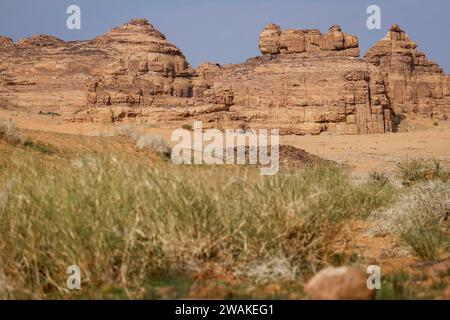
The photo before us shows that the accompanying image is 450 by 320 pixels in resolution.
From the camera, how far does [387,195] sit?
10.8m

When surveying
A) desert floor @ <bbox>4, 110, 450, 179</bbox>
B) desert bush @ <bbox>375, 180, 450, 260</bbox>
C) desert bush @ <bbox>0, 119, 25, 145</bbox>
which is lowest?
desert bush @ <bbox>375, 180, 450, 260</bbox>

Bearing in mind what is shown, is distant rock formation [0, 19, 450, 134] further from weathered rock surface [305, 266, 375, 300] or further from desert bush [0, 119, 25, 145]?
weathered rock surface [305, 266, 375, 300]

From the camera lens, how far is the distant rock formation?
1927 inches

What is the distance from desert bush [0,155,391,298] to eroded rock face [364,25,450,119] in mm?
85416

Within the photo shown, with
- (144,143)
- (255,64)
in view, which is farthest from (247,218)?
(255,64)

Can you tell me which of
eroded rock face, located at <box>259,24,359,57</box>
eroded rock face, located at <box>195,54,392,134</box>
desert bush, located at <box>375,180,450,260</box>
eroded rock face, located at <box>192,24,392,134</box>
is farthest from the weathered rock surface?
eroded rock face, located at <box>259,24,359,57</box>

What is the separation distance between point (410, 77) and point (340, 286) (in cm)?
9340

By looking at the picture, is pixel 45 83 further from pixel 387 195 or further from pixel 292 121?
pixel 387 195

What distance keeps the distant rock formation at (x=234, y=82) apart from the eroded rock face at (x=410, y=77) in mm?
171

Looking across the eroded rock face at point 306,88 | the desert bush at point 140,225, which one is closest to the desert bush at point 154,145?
the desert bush at point 140,225

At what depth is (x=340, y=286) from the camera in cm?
385

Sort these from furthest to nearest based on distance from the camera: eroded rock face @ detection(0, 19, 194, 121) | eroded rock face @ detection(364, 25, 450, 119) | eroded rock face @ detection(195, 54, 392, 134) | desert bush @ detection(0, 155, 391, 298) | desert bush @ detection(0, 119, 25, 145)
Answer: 1. eroded rock face @ detection(364, 25, 450, 119)
2. eroded rock face @ detection(0, 19, 194, 121)
3. eroded rock face @ detection(195, 54, 392, 134)
4. desert bush @ detection(0, 119, 25, 145)
5. desert bush @ detection(0, 155, 391, 298)

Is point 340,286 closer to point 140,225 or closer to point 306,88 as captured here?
point 140,225

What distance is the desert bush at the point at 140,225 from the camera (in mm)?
4391
